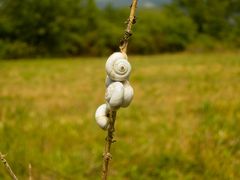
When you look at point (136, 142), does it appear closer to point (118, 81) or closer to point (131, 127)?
point (131, 127)

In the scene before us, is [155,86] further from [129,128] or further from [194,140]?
[194,140]

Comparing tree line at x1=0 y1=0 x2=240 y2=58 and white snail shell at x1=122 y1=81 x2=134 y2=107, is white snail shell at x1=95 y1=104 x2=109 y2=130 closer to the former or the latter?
white snail shell at x1=122 y1=81 x2=134 y2=107

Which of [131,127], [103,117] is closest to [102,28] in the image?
[131,127]

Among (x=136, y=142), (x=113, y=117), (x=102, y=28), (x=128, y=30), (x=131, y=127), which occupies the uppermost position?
(x=102, y=28)

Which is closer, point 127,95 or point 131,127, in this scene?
point 127,95

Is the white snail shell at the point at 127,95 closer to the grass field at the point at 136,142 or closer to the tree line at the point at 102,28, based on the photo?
the grass field at the point at 136,142

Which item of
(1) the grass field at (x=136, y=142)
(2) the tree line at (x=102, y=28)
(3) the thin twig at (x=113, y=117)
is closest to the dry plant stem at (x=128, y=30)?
(3) the thin twig at (x=113, y=117)
